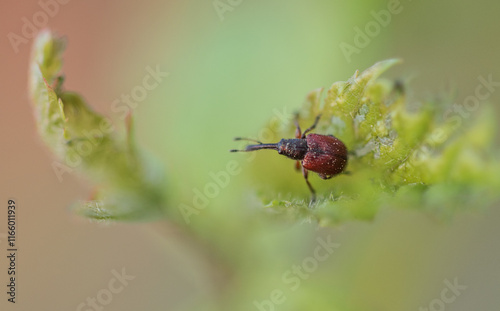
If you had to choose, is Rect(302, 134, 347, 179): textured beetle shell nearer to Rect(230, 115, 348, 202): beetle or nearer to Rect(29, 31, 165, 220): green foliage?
Rect(230, 115, 348, 202): beetle

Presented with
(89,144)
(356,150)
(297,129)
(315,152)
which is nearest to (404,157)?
(356,150)

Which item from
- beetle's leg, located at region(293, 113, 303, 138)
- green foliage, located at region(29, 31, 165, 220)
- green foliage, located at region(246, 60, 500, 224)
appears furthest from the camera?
beetle's leg, located at region(293, 113, 303, 138)

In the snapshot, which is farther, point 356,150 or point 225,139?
point 225,139

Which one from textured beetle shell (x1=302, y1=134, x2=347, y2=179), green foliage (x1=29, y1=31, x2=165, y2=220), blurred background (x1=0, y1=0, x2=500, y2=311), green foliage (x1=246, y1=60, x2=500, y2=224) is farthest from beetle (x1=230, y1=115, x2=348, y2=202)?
green foliage (x1=29, y1=31, x2=165, y2=220)

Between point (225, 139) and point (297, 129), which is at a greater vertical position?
point (225, 139)

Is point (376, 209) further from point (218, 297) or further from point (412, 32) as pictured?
point (412, 32)

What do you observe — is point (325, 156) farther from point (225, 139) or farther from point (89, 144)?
point (225, 139)
